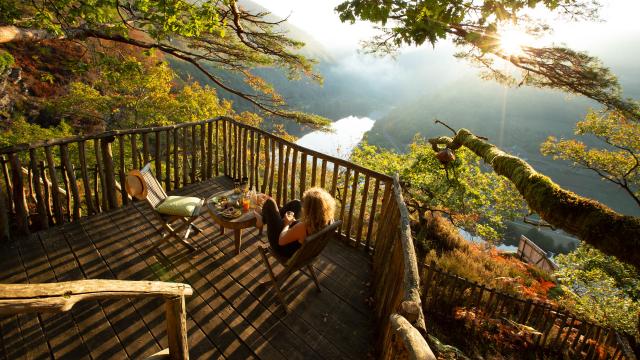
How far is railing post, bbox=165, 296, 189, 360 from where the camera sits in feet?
6.44

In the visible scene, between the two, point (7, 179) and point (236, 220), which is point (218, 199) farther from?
point (7, 179)

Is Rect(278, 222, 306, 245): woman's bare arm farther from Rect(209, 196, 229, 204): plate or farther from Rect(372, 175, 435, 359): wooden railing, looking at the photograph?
Rect(209, 196, 229, 204): plate

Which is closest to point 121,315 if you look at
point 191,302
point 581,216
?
point 191,302

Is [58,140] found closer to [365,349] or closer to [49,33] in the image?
[49,33]

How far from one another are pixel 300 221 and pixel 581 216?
2.38m

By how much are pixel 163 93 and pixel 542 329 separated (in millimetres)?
18204

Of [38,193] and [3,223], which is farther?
[38,193]

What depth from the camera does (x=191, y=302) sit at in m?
3.33

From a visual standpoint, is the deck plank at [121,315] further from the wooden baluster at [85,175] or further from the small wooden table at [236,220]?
the small wooden table at [236,220]

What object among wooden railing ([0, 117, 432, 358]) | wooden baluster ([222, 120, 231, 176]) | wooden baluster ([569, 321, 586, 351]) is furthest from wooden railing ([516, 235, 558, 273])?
wooden baluster ([222, 120, 231, 176])

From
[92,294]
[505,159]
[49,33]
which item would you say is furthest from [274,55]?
[92,294]

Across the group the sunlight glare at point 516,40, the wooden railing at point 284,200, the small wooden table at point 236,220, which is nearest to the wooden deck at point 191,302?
the wooden railing at point 284,200

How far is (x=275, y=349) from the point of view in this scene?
2916 mm

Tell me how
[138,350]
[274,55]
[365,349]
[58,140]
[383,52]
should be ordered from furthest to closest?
[274,55] < [383,52] < [58,140] < [365,349] < [138,350]
